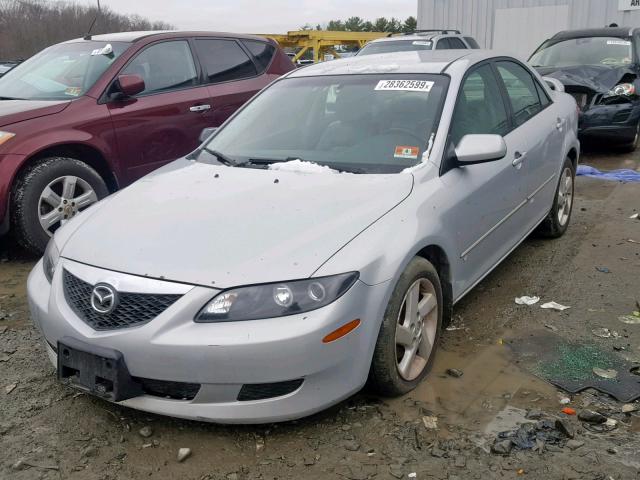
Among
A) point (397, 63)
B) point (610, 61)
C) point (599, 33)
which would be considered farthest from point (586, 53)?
point (397, 63)

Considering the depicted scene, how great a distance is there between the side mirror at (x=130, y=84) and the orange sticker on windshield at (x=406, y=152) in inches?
115

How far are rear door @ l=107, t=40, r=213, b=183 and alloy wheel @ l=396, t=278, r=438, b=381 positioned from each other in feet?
11.2

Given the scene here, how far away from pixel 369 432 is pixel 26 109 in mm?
3925

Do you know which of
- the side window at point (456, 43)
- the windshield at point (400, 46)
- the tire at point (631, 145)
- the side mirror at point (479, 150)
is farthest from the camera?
the side window at point (456, 43)

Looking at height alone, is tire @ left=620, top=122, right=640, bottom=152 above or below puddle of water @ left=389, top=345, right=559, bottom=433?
below

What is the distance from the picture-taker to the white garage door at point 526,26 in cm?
1845

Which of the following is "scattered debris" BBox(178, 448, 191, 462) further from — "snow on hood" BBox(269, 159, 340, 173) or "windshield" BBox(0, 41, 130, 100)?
"windshield" BBox(0, 41, 130, 100)

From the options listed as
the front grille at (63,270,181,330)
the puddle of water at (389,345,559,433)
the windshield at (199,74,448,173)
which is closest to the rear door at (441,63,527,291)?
the windshield at (199,74,448,173)

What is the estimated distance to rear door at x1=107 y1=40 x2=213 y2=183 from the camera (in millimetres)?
5477

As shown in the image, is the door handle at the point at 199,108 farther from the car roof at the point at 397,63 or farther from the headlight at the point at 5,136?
the car roof at the point at 397,63

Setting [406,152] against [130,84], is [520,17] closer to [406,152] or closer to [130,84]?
[130,84]

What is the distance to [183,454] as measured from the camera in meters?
2.55

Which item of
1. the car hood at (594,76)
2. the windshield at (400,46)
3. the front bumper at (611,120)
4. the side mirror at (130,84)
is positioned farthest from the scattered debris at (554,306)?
the windshield at (400,46)

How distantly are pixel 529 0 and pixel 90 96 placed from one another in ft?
55.7
